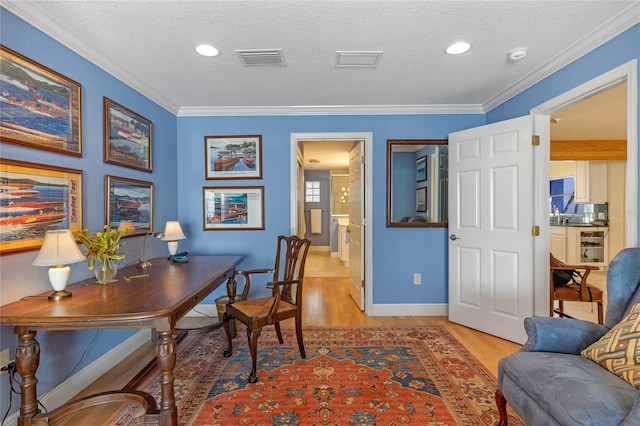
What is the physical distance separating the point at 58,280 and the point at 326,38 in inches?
83.8

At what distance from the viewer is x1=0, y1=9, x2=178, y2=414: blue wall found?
154cm

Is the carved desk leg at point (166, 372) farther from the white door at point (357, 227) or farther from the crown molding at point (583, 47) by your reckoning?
the crown molding at point (583, 47)

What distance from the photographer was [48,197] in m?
1.71

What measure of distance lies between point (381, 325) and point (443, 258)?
3.50 ft

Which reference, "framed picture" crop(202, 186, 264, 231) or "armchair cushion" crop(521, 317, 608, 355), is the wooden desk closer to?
"framed picture" crop(202, 186, 264, 231)

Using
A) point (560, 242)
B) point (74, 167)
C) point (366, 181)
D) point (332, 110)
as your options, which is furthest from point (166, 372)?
point (560, 242)

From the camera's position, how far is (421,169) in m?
3.36

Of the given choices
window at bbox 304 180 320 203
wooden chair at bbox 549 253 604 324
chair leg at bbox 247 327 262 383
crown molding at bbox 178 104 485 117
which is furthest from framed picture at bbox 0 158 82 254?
window at bbox 304 180 320 203

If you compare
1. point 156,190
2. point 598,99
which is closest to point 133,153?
point 156,190

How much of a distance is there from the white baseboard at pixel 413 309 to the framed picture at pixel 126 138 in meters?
2.83

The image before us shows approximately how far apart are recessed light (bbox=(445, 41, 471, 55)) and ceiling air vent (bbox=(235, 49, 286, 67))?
1.20 meters

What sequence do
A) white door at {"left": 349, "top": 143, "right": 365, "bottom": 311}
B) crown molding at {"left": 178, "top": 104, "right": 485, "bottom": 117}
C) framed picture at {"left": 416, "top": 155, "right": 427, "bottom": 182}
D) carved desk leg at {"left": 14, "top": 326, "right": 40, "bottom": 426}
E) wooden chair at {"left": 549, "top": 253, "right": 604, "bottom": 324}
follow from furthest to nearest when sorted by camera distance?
white door at {"left": 349, "top": 143, "right": 365, "bottom": 311}
framed picture at {"left": 416, "top": 155, "right": 427, "bottom": 182}
crown molding at {"left": 178, "top": 104, "right": 485, "bottom": 117}
wooden chair at {"left": 549, "top": 253, "right": 604, "bottom": 324}
carved desk leg at {"left": 14, "top": 326, "right": 40, "bottom": 426}

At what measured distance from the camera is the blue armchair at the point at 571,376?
43.5 inches

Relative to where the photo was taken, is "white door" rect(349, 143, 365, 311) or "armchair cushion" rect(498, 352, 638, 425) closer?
"armchair cushion" rect(498, 352, 638, 425)
